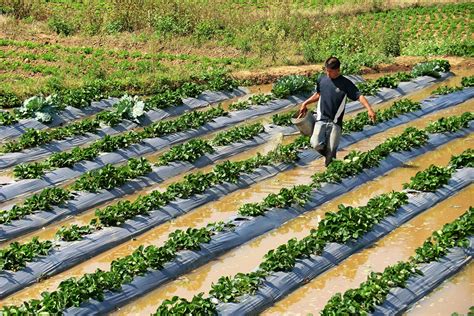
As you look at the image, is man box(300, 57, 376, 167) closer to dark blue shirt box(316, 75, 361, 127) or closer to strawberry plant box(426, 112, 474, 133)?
dark blue shirt box(316, 75, 361, 127)

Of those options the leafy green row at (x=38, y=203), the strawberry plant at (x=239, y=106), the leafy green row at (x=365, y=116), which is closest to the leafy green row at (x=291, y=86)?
the strawberry plant at (x=239, y=106)

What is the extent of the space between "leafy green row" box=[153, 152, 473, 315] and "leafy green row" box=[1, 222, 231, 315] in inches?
24.4

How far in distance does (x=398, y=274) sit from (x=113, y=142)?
20.4ft

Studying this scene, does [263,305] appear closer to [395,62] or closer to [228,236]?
[228,236]

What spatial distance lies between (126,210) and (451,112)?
28.8ft

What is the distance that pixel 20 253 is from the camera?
391 inches

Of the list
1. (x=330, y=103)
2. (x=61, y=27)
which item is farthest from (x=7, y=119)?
(x=61, y=27)

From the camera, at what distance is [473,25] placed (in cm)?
2878

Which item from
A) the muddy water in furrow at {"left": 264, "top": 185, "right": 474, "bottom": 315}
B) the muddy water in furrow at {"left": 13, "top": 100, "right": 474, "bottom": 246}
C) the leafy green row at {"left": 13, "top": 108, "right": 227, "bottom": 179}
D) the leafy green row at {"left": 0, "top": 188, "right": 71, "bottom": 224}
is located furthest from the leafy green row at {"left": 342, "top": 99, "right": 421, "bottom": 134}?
the leafy green row at {"left": 0, "top": 188, "right": 71, "bottom": 224}

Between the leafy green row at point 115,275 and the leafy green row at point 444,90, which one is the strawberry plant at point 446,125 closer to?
the leafy green row at point 444,90

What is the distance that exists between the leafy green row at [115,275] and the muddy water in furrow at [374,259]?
138cm

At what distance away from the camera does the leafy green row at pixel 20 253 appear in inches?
387

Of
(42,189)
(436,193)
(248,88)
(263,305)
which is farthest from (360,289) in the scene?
(248,88)

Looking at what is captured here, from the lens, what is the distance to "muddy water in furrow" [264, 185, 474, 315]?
9.45m
